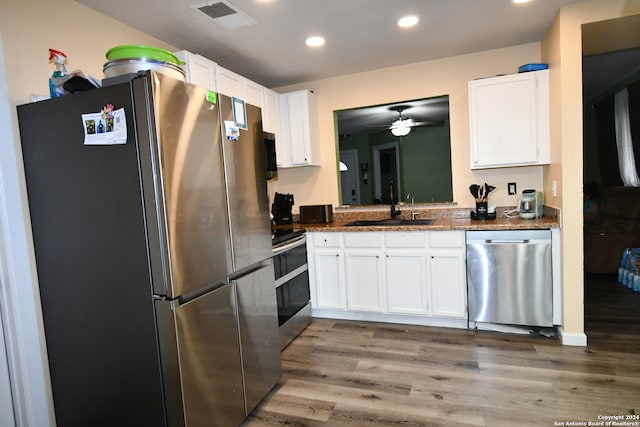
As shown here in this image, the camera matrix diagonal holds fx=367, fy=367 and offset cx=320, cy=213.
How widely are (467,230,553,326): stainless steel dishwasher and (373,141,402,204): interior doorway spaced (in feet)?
3.77

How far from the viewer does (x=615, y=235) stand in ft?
13.9

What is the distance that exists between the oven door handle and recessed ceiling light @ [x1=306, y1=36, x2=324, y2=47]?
165cm

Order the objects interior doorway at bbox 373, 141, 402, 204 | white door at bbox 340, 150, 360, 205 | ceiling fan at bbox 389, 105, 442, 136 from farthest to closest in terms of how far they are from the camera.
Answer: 1. white door at bbox 340, 150, 360, 205
2. interior doorway at bbox 373, 141, 402, 204
3. ceiling fan at bbox 389, 105, 442, 136

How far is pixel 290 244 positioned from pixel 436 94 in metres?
2.08

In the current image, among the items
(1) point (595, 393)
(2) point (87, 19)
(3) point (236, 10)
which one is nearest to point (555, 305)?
(1) point (595, 393)

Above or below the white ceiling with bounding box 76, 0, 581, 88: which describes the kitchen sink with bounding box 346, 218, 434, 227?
below

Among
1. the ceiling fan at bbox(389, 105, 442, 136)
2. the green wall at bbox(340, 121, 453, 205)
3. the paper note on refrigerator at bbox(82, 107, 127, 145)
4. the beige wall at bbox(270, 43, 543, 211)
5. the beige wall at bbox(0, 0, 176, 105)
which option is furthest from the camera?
the ceiling fan at bbox(389, 105, 442, 136)

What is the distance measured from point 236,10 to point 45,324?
6.92ft

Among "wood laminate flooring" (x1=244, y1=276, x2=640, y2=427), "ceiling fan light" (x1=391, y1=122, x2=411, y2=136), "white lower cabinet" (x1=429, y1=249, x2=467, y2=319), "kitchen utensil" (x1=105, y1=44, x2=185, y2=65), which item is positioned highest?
"kitchen utensil" (x1=105, y1=44, x2=185, y2=65)

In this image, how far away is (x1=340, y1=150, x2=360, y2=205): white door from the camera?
4137mm

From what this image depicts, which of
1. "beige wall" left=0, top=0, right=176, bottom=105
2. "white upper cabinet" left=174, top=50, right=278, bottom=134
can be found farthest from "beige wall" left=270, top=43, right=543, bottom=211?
"beige wall" left=0, top=0, right=176, bottom=105

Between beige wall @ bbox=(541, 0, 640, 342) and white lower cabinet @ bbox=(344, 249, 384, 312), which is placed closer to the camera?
beige wall @ bbox=(541, 0, 640, 342)

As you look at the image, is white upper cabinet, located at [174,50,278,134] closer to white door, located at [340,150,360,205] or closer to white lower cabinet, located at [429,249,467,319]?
white door, located at [340,150,360,205]

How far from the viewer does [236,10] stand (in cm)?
235
